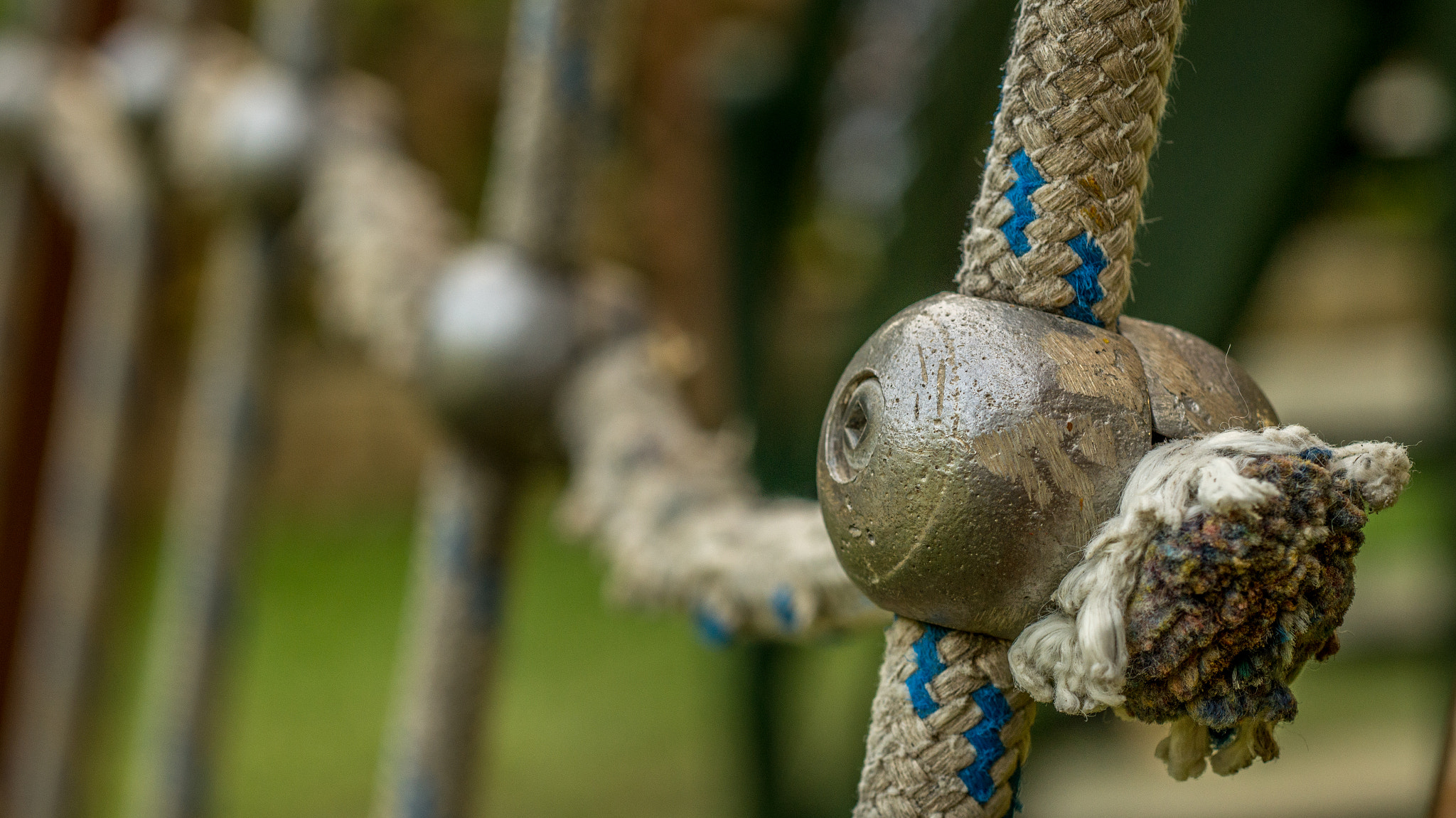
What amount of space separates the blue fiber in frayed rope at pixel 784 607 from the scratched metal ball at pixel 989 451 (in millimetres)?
132

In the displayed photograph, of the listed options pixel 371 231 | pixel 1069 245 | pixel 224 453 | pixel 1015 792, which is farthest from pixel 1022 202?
pixel 224 453

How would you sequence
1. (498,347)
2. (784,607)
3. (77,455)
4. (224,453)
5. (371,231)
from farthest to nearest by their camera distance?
(77,455) < (224,453) < (371,231) < (498,347) < (784,607)

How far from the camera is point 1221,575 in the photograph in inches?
8.1

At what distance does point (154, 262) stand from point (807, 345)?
1.75m

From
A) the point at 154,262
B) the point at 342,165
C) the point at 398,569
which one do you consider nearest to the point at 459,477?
the point at 342,165

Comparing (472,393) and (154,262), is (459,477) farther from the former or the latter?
(154,262)

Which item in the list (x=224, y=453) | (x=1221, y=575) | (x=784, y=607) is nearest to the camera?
(x=1221, y=575)

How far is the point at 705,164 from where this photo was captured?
1438 millimetres

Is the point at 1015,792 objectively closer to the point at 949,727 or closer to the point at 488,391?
the point at 949,727

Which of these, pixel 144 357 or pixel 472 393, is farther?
pixel 144 357

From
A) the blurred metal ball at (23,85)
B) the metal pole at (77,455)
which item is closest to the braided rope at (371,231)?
the metal pole at (77,455)

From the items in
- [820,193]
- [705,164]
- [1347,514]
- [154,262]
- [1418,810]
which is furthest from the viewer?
[820,193]

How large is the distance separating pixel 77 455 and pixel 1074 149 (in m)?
0.99

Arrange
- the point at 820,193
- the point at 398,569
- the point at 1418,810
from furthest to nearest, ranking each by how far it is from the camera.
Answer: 1. the point at 398,569
2. the point at 820,193
3. the point at 1418,810
